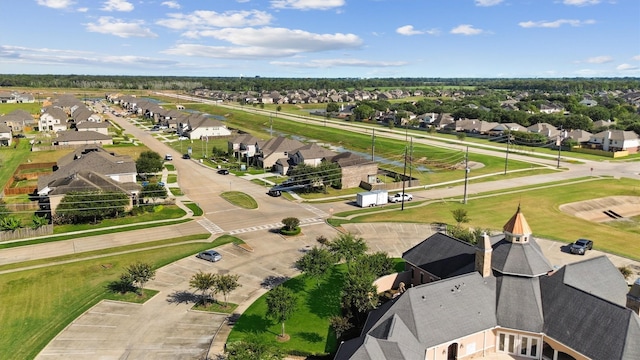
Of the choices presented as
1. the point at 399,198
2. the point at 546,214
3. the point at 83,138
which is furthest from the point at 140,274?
the point at 83,138

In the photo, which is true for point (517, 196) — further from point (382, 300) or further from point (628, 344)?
point (628, 344)

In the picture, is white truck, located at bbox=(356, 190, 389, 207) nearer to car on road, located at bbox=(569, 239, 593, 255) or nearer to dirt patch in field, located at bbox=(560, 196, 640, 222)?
dirt patch in field, located at bbox=(560, 196, 640, 222)

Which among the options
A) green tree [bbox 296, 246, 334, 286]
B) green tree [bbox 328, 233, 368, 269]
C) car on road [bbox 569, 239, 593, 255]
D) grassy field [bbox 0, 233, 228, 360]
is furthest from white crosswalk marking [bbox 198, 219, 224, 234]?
car on road [bbox 569, 239, 593, 255]

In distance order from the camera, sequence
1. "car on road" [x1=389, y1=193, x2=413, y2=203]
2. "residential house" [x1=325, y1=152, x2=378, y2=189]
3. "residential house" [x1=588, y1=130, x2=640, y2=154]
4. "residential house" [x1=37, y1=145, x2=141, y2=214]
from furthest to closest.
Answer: "residential house" [x1=588, y1=130, x2=640, y2=154] < "residential house" [x1=325, y1=152, x2=378, y2=189] < "car on road" [x1=389, y1=193, x2=413, y2=203] < "residential house" [x1=37, y1=145, x2=141, y2=214]

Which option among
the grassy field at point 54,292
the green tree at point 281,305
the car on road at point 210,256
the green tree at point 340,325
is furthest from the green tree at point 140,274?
the green tree at point 340,325

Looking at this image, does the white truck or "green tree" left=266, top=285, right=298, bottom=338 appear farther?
the white truck

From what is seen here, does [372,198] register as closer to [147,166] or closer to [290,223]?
[290,223]
